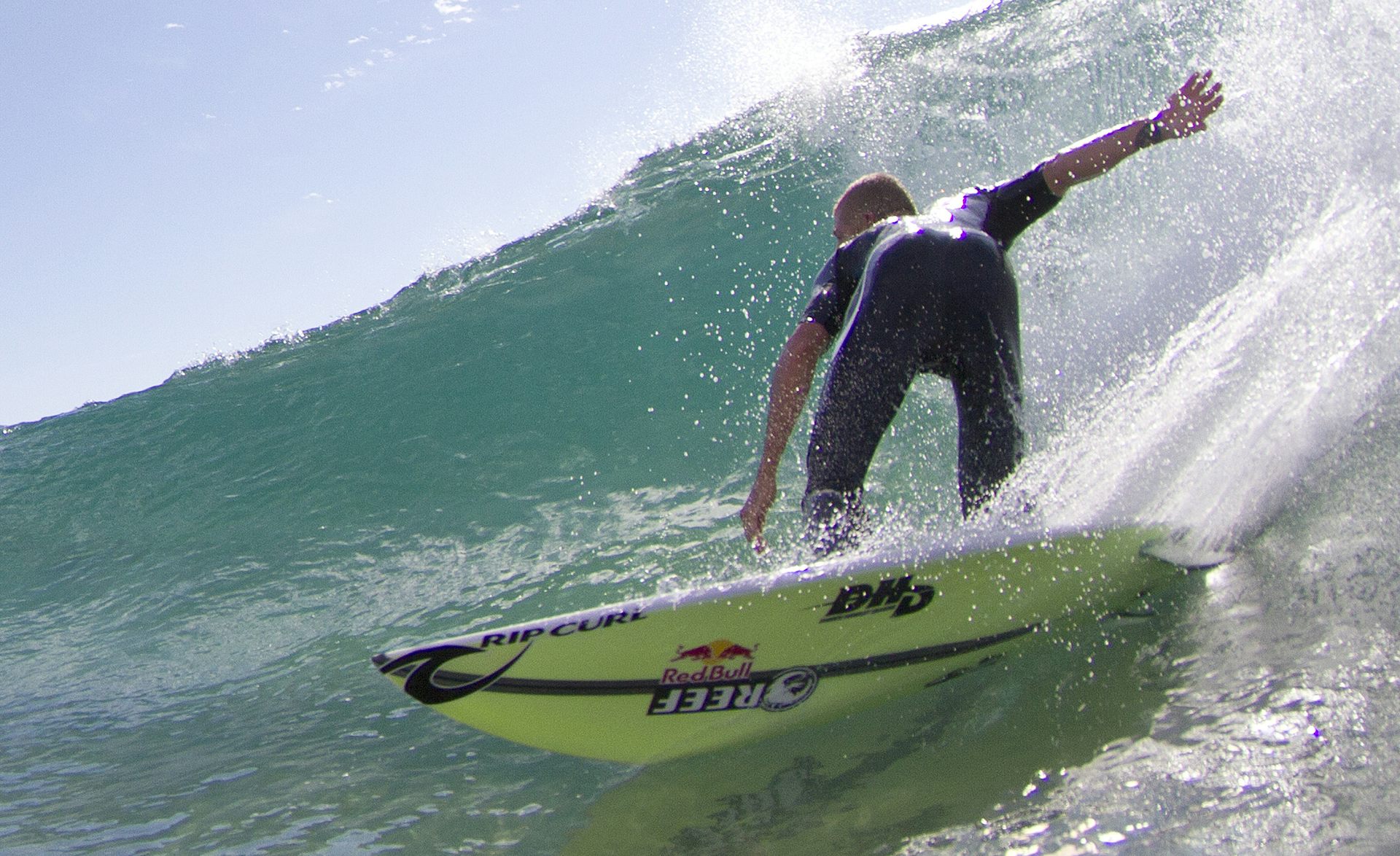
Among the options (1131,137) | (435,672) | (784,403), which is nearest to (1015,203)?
(1131,137)

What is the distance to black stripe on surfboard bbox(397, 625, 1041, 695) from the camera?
2.79 metres

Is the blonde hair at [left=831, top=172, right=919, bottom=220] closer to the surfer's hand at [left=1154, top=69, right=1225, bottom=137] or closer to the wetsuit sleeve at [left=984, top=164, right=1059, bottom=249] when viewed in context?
the wetsuit sleeve at [left=984, top=164, right=1059, bottom=249]

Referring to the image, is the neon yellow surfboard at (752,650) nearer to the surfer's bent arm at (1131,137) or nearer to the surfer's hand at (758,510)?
the surfer's hand at (758,510)

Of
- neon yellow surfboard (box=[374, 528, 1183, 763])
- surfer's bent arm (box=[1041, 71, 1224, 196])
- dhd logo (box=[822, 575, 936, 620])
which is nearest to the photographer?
neon yellow surfboard (box=[374, 528, 1183, 763])

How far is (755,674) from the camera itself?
2.93 meters

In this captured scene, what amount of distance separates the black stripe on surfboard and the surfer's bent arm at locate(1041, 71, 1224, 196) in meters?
1.54

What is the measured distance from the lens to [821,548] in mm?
3176

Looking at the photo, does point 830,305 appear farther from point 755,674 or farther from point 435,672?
point 435,672

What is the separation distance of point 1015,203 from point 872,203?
492 millimetres

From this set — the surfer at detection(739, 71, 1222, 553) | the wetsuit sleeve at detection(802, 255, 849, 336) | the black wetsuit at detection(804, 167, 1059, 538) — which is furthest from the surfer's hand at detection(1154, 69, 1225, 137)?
the wetsuit sleeve at detection(802, 255, 849, 336)

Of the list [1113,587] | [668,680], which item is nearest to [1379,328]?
[1113,587]

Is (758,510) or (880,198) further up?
(880,198)

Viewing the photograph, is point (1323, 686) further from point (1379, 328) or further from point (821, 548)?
point (1379, 328)

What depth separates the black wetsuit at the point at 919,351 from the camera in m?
3.15
